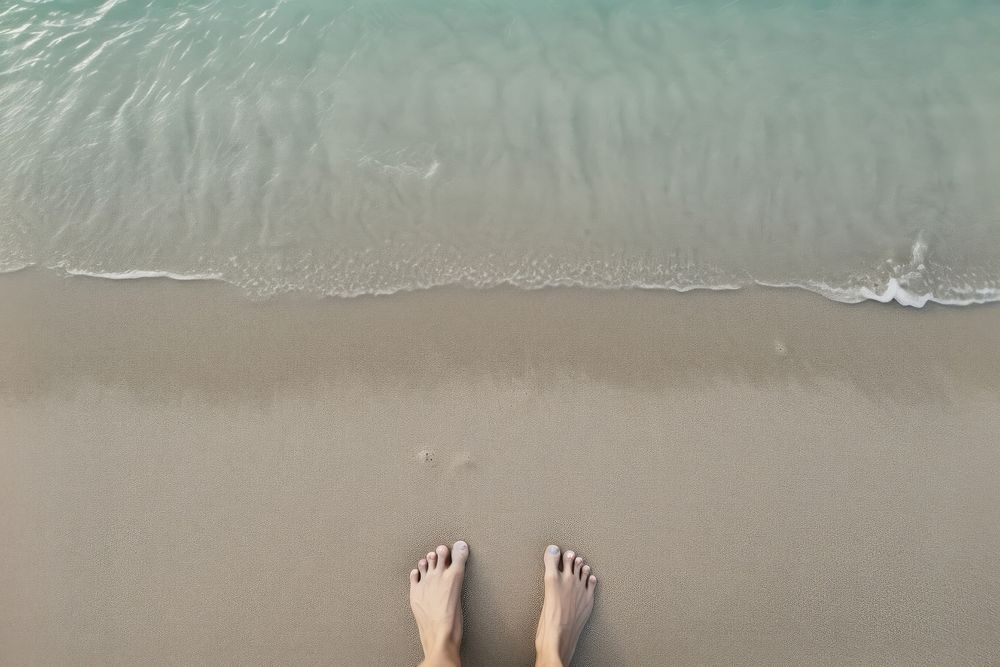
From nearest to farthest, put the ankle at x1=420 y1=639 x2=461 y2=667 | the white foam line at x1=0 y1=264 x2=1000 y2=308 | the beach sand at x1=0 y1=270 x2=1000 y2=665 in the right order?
the ankle at x1=420 y1=639 x2=461 y2=667 → the beach sand at x1=0 y1=270 x2=1000 y2=665 → the white foam line at x1=0 y1=264 x2=1000 y2=308

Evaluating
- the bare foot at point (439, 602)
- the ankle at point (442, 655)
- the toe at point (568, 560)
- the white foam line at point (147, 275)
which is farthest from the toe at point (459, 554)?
the white foam line at point (147, 275)

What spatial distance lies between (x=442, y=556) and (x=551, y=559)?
51cm

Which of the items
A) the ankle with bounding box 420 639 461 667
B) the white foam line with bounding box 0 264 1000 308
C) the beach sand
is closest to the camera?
the ankle with bounding box 420 639 461 667

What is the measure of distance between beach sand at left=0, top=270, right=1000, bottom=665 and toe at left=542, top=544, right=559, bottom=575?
53 mm

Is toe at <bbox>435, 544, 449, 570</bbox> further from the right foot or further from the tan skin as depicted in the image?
the right foot

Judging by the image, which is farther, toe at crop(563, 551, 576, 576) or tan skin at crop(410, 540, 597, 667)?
toe at crop(563, 551, 576, 576)

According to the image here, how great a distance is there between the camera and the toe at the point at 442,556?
2.75 m

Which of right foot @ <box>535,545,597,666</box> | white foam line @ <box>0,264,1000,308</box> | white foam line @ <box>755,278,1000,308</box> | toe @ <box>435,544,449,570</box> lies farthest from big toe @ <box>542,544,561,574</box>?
white foam line @ <box>755,278,1000,308</box>

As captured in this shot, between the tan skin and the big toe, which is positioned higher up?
the big toe

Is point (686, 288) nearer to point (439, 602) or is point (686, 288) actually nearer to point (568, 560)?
point (568, 560)

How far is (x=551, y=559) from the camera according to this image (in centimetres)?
277

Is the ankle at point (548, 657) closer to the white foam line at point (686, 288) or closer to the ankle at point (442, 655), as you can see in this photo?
the ankle at point (442, 655)

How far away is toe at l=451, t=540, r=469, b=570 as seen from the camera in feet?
9.02

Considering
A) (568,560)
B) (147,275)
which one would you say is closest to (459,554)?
(568,560)
